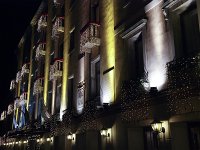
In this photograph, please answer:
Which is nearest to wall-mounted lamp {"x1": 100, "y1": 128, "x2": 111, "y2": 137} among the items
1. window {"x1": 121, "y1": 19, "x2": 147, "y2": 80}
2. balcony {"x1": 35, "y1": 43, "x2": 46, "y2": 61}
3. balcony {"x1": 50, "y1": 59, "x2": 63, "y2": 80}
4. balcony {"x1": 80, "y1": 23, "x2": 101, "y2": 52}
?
window {"x1": 121, "y1": 19, "x2": 147, "y2": 80}

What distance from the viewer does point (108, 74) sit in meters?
18.4

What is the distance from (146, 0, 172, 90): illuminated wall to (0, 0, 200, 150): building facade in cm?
5

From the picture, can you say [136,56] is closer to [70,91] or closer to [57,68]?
[70,91]

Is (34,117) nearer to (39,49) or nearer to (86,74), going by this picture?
(39,49)

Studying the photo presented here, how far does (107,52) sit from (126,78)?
11.1ft

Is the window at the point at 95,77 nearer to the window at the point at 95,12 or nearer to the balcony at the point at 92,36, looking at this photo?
the balcony at the point at 92,36

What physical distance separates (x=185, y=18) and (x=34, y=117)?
2886 centimetres

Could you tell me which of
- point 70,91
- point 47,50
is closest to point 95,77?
point 70,91

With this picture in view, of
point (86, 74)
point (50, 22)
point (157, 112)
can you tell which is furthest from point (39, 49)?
point (157, 112)

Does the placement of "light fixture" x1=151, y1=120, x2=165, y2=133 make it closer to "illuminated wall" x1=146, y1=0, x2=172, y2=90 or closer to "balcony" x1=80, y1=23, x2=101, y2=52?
"illuminated wall" x1=146, y1=0, x2=172, y2=90

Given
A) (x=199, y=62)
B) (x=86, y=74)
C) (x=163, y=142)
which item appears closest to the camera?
(x=199, y=62)

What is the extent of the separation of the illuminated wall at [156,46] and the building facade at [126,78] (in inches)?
2.0

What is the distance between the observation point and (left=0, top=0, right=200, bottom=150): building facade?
11.9 meters

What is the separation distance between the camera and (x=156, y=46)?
45.9 ft
